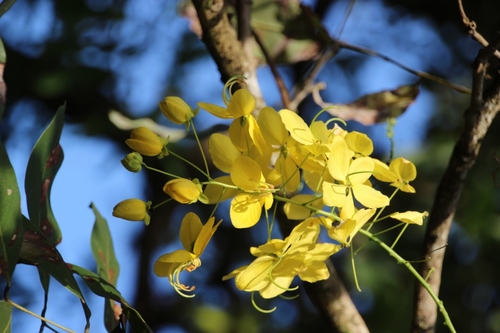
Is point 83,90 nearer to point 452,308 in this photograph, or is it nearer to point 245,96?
point 452,308

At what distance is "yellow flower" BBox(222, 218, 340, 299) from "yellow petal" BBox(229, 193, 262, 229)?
2 centimetres

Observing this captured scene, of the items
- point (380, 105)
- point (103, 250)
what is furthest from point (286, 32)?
point (103, 250)

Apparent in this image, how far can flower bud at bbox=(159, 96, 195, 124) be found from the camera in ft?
1.43

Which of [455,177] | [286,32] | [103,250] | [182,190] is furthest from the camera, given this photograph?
[286,32]

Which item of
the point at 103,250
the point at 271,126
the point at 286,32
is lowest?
the point at 103,250

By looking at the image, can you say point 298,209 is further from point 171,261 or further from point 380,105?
point 380,105

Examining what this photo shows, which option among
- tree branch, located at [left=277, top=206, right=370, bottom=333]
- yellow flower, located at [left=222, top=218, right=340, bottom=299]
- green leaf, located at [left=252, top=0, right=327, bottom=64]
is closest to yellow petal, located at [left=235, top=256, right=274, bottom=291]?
yellow flower, located at [left=222, top=218, right=340, bottom=299]

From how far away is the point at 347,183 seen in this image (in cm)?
40

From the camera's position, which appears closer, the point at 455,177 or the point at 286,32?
the point at 455,177

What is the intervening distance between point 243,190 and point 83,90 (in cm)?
110

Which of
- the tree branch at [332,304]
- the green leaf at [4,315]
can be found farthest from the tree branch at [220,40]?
the green leaf at [4,315]

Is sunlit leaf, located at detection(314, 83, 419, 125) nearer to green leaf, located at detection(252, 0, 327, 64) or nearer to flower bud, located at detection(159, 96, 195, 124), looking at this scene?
green leaf, located at detection(252, 0, 327, 64)

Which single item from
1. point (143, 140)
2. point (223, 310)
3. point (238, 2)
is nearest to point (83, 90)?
point (223, 310)

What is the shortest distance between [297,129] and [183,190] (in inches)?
3.1
